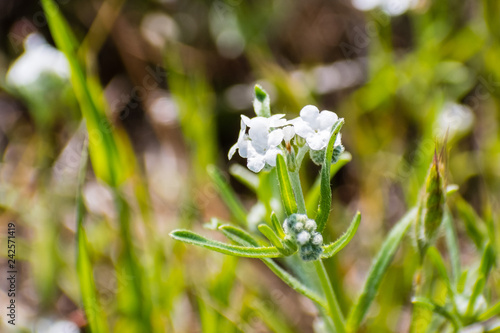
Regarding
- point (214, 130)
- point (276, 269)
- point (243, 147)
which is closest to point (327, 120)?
point (243, 147)

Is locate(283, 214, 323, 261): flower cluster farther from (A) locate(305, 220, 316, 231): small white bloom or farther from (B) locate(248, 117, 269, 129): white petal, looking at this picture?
(B) locate(248, 117, 269, 129): white petal

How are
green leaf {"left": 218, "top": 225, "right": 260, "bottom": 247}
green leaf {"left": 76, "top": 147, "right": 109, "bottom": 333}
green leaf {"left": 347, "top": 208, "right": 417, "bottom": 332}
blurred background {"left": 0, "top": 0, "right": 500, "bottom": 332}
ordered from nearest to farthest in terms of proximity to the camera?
1. green leaf {"left": 218, "top": 225, "right": 260, "bottom": 247}
2. green leaf {"left": 347, "top": 208, "right": 417, "bottom": 332}
3. green leaf {"left": 76, "top": 147, "right": 109, "bottom": 333}
4. blurred background {"left": 0, "top": 0, "right": 500, "bottom": 332}

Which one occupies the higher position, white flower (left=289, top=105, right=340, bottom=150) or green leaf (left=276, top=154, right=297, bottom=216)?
white flower (left=289, top=105, right=340, bottom=150)

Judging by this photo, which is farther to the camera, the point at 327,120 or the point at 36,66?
the point at 36,66

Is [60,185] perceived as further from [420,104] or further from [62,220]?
[420,104]

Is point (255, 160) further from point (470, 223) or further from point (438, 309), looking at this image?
point (470, 223)

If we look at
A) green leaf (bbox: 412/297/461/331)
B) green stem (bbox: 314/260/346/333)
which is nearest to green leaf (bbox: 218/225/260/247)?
green stem (bbox: 314/260/346/333)
